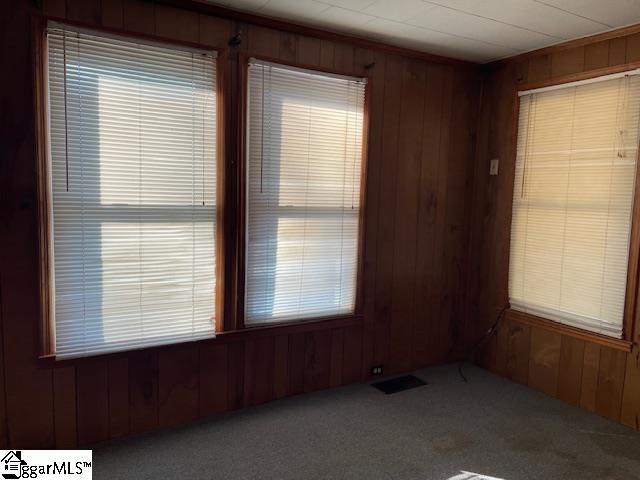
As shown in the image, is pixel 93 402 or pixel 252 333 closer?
pixel 93 402

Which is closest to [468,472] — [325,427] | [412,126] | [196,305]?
[325,427]

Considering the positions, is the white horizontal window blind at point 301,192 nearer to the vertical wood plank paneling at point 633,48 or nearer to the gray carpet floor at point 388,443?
the gray carpet floor at point 388,443

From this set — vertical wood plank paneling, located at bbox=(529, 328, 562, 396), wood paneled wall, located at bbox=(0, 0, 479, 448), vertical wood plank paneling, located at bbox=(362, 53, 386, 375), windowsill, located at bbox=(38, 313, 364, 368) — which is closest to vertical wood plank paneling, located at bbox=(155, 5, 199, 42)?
wood paneled wall, located at bbox=(0, 0, 479, 448)

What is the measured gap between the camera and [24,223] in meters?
2.19

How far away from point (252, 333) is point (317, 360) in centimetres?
55

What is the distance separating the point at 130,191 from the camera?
240cm

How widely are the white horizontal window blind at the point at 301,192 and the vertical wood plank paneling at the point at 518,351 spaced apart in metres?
1.31

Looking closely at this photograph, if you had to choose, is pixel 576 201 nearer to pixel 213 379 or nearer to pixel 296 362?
pixel 296 362

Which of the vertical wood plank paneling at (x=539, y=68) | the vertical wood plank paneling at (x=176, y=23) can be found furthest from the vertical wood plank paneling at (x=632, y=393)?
the vertical wood plank paneling at (x=176, y=23)

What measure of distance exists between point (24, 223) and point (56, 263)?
0.78 ft

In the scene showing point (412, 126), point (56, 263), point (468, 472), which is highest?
point (412, 126)

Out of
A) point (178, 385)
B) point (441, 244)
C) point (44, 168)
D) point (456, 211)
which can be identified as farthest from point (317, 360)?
point (44, 168)

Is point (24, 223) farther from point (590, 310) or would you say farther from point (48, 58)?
point (590, 310)

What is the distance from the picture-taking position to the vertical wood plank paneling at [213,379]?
2713 millimetres
